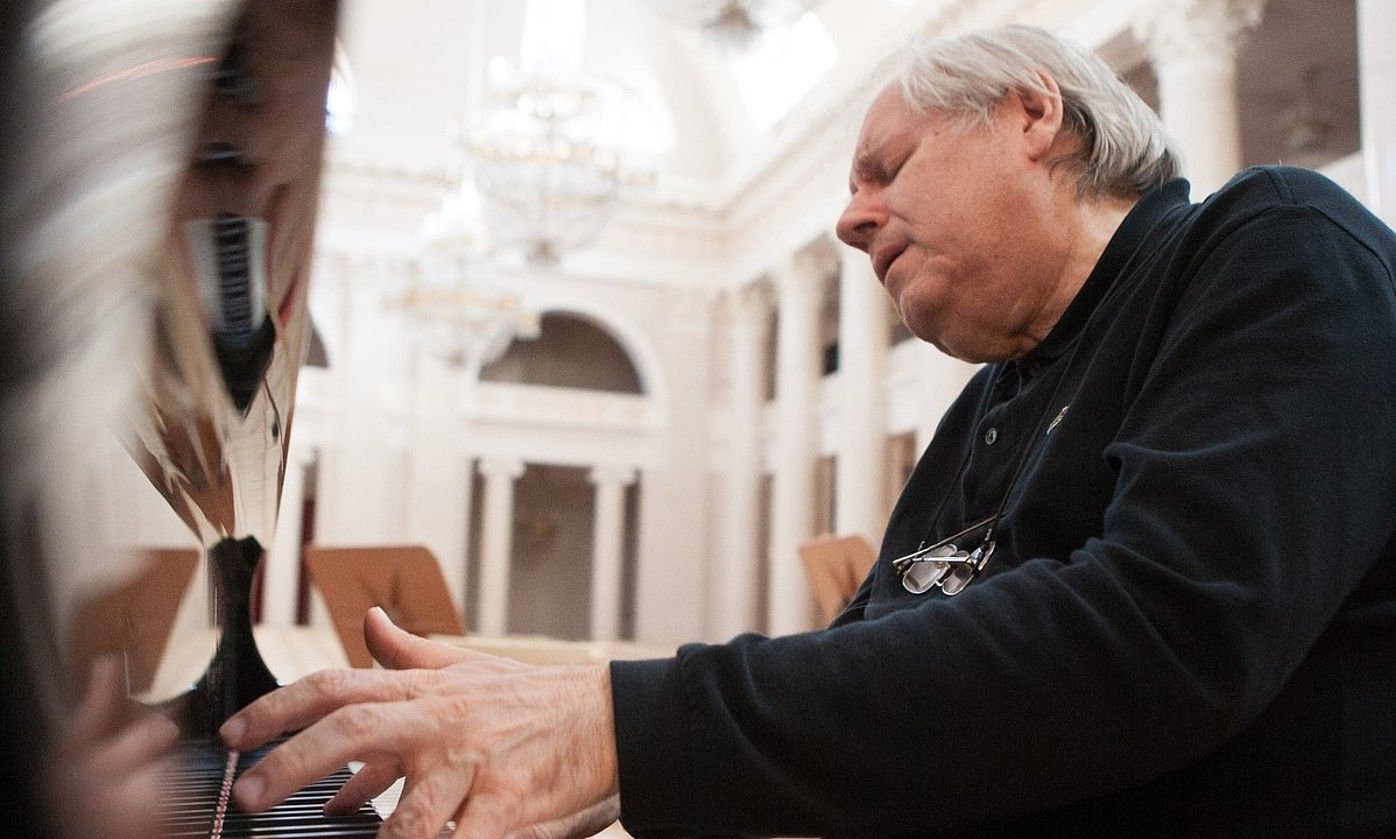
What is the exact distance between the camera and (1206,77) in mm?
8805

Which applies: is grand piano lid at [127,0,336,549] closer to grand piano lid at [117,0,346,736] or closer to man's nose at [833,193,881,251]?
A: grand piano lid at [117,0,346,736]

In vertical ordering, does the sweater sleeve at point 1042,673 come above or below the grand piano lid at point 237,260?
below

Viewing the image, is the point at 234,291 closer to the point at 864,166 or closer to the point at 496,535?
the point at 864,166

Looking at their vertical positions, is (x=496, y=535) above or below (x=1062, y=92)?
above

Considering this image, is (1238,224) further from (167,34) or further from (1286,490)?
(167,34)

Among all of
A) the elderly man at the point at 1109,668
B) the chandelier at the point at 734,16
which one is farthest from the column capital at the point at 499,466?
the elderly man at the point at 1109,668

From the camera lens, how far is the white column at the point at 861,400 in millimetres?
13594

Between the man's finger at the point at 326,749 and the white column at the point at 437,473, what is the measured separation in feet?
51.2

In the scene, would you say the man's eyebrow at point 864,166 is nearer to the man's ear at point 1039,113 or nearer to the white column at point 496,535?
the man's ear at point 1039,113

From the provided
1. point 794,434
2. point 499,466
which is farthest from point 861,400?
point 499,466

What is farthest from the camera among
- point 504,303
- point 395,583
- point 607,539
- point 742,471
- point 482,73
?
point 607,539

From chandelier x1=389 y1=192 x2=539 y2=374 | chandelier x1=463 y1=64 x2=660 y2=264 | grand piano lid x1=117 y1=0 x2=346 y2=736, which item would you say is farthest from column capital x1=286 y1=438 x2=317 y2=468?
grand piano lid x1=117 y1=0 x2=346 y2=736

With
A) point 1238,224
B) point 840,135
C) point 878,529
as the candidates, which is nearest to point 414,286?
point 878,529

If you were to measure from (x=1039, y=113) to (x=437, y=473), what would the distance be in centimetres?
1535
